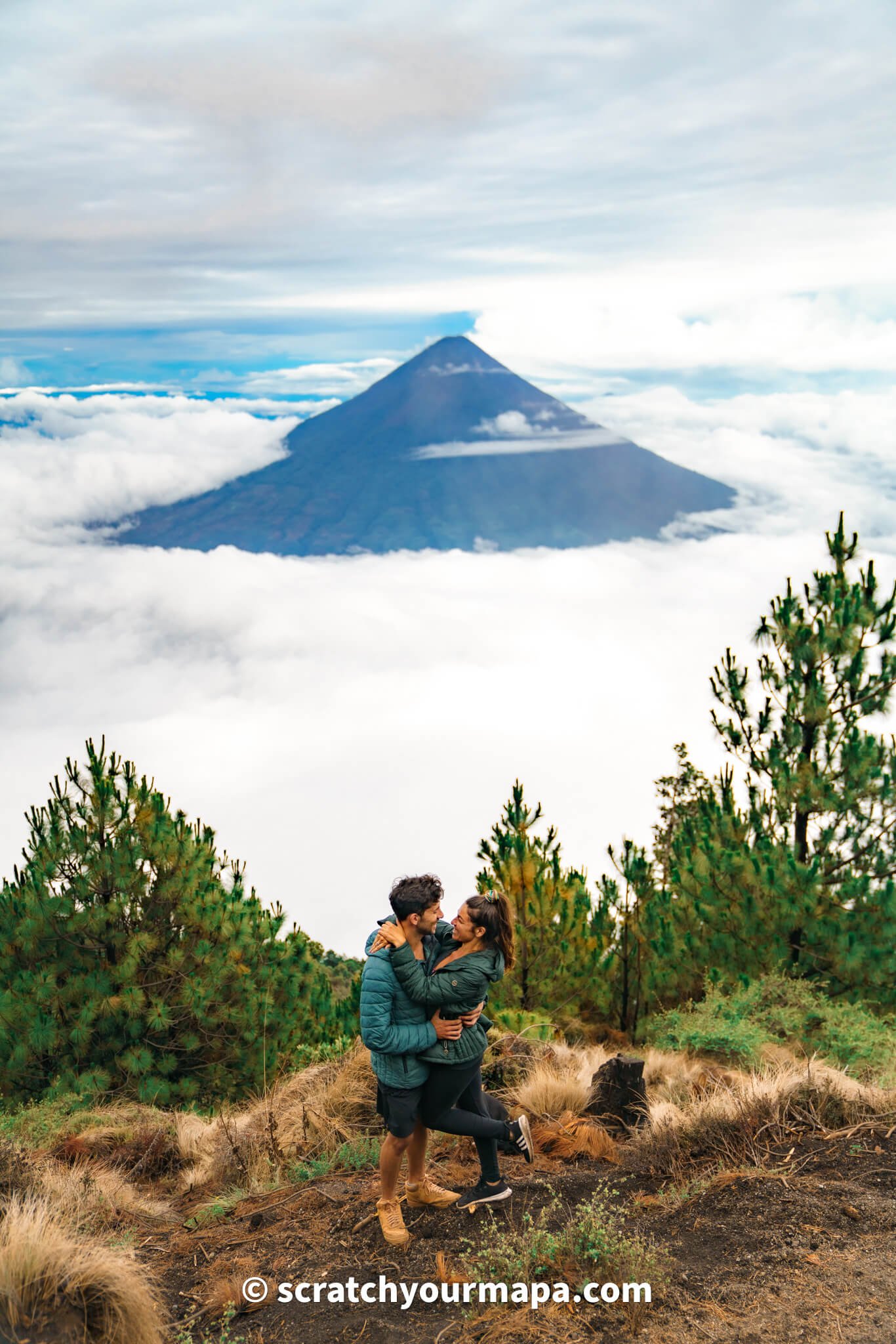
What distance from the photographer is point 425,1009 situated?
4.81m

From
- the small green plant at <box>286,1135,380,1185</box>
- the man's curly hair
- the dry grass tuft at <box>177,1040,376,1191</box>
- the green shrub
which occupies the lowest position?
the green shrub

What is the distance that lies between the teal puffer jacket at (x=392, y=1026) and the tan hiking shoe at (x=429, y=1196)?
0.85 meters

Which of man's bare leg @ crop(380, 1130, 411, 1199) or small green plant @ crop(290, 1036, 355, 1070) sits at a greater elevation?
man's bare leg @ crop(380, 1130, 411, 1199)

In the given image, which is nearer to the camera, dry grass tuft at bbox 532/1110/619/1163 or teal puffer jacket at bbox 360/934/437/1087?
teal puffer jacket at bbox 360/934/437/1087

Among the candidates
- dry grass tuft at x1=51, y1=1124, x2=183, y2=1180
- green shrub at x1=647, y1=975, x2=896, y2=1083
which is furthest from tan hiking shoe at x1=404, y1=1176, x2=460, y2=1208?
green shrub at x1=647, y1=975, x2=896, y2=1083

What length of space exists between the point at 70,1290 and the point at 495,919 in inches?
87.9

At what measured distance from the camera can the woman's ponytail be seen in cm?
480

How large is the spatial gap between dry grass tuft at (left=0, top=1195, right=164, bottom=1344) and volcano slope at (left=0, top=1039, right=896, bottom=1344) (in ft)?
0.04

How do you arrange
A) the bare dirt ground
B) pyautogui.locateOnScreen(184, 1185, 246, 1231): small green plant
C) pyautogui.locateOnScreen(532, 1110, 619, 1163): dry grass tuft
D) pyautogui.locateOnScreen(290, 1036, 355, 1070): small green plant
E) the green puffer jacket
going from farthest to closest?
1. pyautogui.locateOnScreen(290, 1036, 355, 1070): small green plant
2. pyautogui.locateOnScreen(532, 1110, 619, 1163): dry grass tuft
3. pyautogui.locateOnScreen(184, 1185, 246, 1231): small green plant
4. the green puffer jacket
5. the bare dirt ground

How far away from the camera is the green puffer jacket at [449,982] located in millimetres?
4652

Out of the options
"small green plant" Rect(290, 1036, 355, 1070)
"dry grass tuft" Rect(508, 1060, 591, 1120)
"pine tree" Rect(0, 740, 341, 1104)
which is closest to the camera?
"dry grass tuft" Rect(508, 1060, 591, 1120)

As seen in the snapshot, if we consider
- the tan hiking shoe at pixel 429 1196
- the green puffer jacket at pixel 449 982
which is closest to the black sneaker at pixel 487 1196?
the tan hiking shoe at pixel 429 1196

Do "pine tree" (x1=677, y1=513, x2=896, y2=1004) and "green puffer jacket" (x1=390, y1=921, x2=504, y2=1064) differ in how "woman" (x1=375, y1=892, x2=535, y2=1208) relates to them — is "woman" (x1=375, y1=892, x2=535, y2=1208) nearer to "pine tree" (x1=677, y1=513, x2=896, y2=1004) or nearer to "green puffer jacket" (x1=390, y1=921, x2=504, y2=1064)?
"green puffer jacket" (x1=390, y1=921, x2=504, y2=1064)

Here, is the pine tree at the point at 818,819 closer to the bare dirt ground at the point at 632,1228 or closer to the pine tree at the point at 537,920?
the pine tree at the point at 537,920
